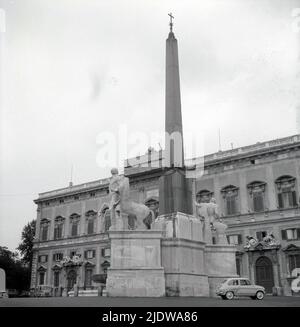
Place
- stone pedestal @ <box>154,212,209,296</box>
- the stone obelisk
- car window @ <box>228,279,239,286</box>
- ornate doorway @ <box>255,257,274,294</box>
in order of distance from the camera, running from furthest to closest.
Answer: ornate doorway @ <box>255,257,274,294</box>
the stone obelisk
car window @ <box>228,279,239,286</box>
stone pedestal @ <box>154,212,209,296</box>

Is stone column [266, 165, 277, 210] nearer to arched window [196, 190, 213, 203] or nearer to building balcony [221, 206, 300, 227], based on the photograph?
building balcony [221, 206, 300, 227]

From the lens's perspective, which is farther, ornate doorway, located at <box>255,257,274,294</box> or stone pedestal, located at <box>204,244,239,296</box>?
ornate doorway, located at <box>255,257,274,294</box>

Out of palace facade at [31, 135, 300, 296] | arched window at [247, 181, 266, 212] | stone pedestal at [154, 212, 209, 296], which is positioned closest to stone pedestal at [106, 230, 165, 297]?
stone pedestal at [154, 212, 209, 296]

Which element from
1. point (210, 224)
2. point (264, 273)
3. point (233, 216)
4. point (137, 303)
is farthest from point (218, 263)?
point (233, 216)

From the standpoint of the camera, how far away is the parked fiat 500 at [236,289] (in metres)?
13.7

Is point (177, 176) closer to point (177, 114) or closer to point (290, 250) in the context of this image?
point (177, 114)

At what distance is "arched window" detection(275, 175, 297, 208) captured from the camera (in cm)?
3372

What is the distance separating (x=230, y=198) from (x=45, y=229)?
23.6 meters

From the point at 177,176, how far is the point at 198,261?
3033mm

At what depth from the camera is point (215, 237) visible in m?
16.9

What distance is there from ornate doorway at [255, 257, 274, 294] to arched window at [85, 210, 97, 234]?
18.5 metres

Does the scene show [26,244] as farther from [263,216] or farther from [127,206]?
[127,206]

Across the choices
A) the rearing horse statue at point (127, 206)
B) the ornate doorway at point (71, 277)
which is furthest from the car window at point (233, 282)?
the ornate doorway at point (71, 277)
